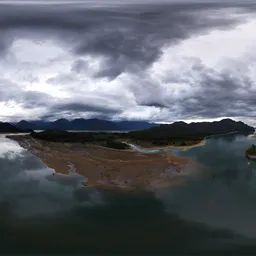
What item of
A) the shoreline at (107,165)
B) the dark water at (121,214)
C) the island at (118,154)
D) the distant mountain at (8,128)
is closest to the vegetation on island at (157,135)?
the island at (118,154)

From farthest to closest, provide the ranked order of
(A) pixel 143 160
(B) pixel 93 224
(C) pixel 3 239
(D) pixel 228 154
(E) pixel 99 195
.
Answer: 1. (D) pixel 228 154
2. (A) pixel 143 160
3. (E) pixel 99 195
4. (B) pixel 93 224
5. (C) pixel 3 239

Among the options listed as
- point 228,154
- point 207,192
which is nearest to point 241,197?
point 207,192

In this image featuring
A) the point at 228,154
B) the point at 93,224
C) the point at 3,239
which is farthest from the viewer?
the point at 228,154

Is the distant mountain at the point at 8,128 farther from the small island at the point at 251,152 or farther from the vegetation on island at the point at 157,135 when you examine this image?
the small island at the point at 251,152

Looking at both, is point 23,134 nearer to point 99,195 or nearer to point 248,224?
point 99,195

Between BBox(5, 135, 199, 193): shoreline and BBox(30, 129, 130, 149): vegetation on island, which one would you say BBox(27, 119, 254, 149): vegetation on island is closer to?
BBox(30, 129, 130, 149): vegetation on island

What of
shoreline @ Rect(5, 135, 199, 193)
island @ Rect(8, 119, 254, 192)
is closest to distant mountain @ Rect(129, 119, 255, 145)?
island @ Rect(8, 119, 254, 192)
